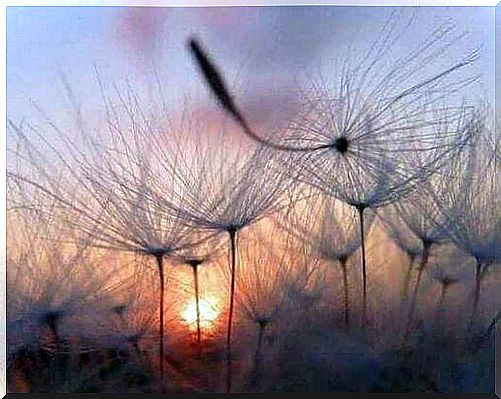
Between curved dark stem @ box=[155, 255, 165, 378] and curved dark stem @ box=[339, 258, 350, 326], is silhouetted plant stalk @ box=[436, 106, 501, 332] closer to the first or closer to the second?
curved dark stem @ box=[339, 258, 350, 326]

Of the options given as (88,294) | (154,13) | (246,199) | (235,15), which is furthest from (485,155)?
(88,294)

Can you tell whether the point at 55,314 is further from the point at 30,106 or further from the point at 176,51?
the point at 176,51

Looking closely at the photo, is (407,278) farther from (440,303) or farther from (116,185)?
(116,185)

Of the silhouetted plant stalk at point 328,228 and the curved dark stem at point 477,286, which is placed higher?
the silhouetted plant stalk at point 328,228

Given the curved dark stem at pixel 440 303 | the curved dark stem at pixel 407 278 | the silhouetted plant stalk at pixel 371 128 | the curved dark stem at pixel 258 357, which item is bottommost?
the curved dark stem at pixel 258 357

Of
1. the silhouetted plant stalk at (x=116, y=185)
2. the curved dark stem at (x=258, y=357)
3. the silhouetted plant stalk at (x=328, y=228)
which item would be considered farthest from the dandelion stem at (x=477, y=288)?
the silhouetted plant stalk at (x=116, y=185)

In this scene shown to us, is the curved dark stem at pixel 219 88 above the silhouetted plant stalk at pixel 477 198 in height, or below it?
above

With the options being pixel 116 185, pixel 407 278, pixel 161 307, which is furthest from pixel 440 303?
Answer: pixel 116 185

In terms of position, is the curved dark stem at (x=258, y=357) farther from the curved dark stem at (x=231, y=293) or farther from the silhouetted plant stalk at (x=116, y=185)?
the silhouetted plant stalk at (x=116, y=185)

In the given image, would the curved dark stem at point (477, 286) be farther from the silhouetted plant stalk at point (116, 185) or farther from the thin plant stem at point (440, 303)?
the silhouetted plant stalk at point (116, 185)

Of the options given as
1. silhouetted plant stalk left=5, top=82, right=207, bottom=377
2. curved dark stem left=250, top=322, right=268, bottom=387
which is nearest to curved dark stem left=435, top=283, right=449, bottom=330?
curved dark stem left=250, top=322, right=268, bottom=387

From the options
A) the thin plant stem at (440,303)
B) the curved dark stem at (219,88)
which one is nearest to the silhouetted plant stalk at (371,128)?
the curved dark stem at (219,88)
